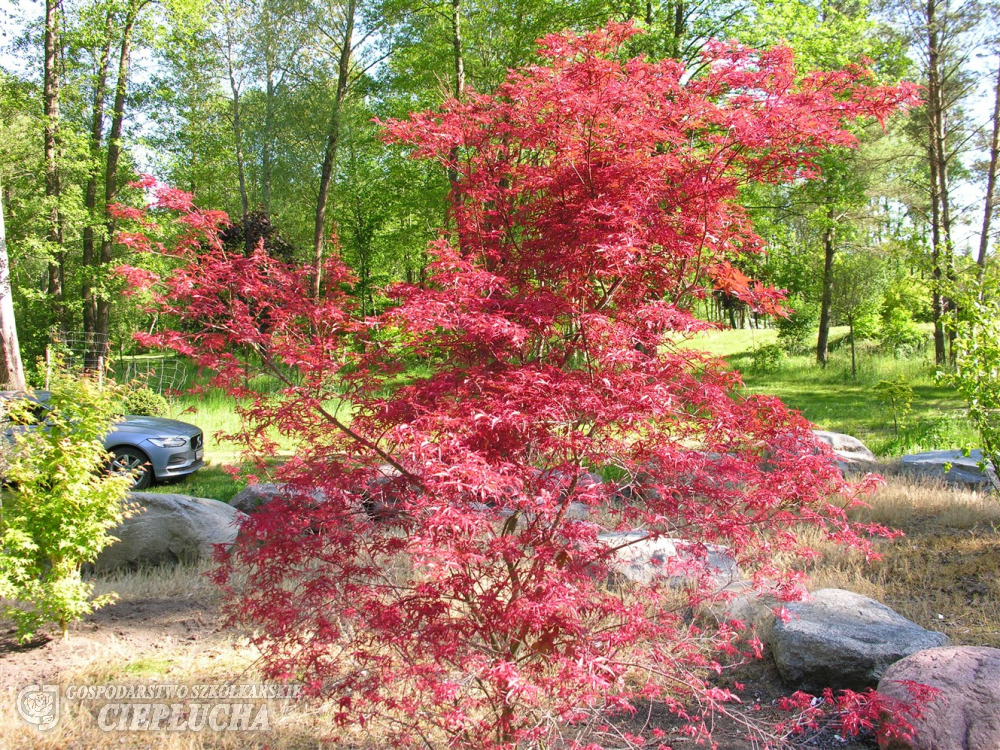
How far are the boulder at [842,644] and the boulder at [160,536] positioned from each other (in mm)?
4721

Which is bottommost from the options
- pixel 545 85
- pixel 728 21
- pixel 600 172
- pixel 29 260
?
pixel 600 172

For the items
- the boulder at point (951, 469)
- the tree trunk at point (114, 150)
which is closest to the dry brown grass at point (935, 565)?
the boulder at point (951, 469)

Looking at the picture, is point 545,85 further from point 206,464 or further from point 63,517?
point 206,464

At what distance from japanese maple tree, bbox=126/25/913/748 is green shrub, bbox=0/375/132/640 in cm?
187

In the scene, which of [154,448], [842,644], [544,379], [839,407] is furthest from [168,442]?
[839,407]

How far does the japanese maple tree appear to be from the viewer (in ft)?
8.80

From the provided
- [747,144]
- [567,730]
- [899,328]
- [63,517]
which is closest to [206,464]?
[63,517]

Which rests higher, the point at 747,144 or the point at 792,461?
the point at 747,144

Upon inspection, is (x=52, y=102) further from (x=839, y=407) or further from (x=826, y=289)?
(x=826, y=289)

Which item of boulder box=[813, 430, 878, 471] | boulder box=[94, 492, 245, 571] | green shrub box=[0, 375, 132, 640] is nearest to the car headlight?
boulder box=[94, 492, 245, 571]

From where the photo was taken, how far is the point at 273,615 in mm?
2963

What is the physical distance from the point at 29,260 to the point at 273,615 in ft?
97.2

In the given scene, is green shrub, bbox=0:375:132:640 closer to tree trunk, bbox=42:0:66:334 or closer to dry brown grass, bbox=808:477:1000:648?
dry brown grass, bbox=808:477:1000:648

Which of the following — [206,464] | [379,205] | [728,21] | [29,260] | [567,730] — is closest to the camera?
[567,730]
